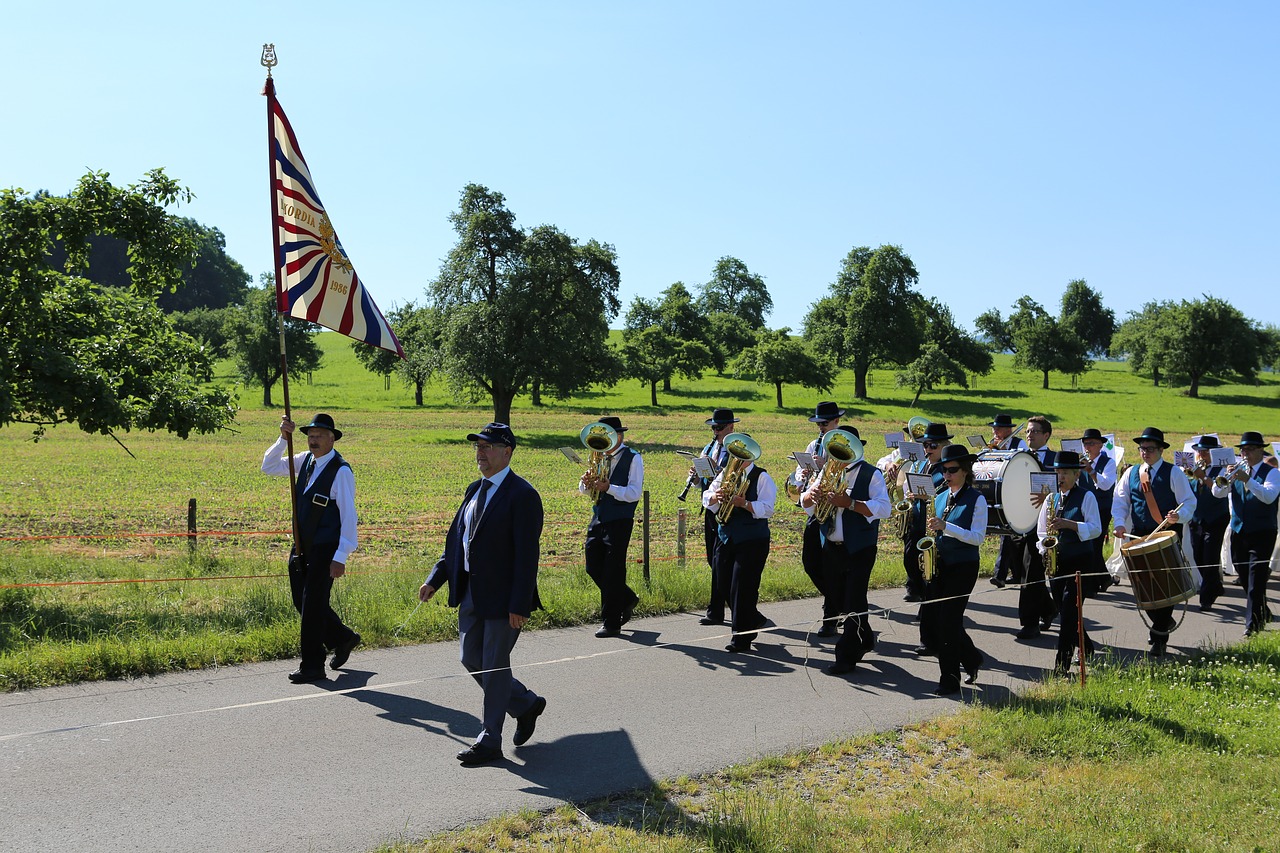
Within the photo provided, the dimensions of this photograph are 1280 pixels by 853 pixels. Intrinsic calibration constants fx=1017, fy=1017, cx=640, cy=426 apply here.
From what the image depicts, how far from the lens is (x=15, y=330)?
33.9 ft

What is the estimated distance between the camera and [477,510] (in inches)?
266

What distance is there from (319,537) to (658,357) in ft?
227

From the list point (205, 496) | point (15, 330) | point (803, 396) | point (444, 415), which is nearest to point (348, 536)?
point (15, 330)

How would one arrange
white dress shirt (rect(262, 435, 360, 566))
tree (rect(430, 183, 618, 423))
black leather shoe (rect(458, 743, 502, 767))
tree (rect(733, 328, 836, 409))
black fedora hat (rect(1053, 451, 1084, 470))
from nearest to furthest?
1. black leather shoe (rect(458, 743, 502, 767))
2. white dress shirt (rect(262, 435, 360, 566))
3. black fedora hat (rect(1053, 451, 1084, 470))
4. tree (rect(430, 183, 618, 423))
5. tree (rect(733, 328, 836, 409))

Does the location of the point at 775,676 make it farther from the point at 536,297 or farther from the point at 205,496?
the point at 536,297

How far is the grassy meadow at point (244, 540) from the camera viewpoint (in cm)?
924

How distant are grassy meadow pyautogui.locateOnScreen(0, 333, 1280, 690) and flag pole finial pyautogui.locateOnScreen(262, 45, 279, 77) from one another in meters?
4.96

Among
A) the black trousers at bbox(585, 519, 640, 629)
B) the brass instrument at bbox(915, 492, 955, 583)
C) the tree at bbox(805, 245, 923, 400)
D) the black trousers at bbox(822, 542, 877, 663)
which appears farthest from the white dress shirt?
the tree at bbox(805, 245, 923, 400)

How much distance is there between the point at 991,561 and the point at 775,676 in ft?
26.3

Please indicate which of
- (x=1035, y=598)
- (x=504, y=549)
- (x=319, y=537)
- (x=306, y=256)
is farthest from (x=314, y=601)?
(x=1035, y=598)

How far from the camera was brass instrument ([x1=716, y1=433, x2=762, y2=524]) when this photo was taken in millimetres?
A: 9734

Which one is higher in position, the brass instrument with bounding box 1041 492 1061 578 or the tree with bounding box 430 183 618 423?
the tree with bounding box 430 183 618 423

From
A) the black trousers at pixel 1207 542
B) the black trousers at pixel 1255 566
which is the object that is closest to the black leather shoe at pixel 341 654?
the black trousers at pixel 1255 566

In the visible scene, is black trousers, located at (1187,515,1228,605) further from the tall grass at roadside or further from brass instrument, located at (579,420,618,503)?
brass instrument, located at (579,420,618,503)
